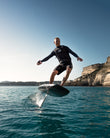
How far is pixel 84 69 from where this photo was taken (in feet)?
397

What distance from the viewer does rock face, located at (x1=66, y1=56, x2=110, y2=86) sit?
87875 mm

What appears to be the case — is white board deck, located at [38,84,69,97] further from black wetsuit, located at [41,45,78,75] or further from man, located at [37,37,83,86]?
black wetsuit, located at [41,45,78,75]

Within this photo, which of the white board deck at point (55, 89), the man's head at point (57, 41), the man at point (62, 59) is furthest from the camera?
the man's head at point (57, 41)

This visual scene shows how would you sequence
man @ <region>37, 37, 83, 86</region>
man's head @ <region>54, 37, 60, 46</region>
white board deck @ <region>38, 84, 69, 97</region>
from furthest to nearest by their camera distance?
man's head @ <region>54, 37, 60, 46</region>
man @ <region>37, 37, 83, 86</region>
white board deck @ <region>38, 84, 69, 97</region>

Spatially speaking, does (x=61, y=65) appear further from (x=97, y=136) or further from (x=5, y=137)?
(x=5, y=137)

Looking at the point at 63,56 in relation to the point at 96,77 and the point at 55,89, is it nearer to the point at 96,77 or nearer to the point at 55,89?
the point at 55,89

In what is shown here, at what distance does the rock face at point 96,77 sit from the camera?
8788 cm

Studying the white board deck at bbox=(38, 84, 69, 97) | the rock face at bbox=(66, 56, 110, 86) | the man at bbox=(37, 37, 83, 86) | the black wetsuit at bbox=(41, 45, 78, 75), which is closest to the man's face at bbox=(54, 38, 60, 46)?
the man at bbox=(37, 37, 83, 86)

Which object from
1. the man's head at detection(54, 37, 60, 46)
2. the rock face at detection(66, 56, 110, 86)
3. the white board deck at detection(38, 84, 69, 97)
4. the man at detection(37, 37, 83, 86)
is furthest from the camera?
the rock face at detection(66, 56, 110, 86)

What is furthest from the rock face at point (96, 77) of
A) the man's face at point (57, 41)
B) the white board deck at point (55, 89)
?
the man's face at point (57, 41)

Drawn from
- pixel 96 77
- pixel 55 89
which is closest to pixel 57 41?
pixel 55 89

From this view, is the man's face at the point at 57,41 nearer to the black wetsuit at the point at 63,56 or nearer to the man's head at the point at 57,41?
the man's head at the point at 57,41

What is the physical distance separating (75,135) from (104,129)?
1241 millimetres

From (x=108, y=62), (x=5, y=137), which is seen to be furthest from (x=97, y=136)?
(x=108, y=62)
